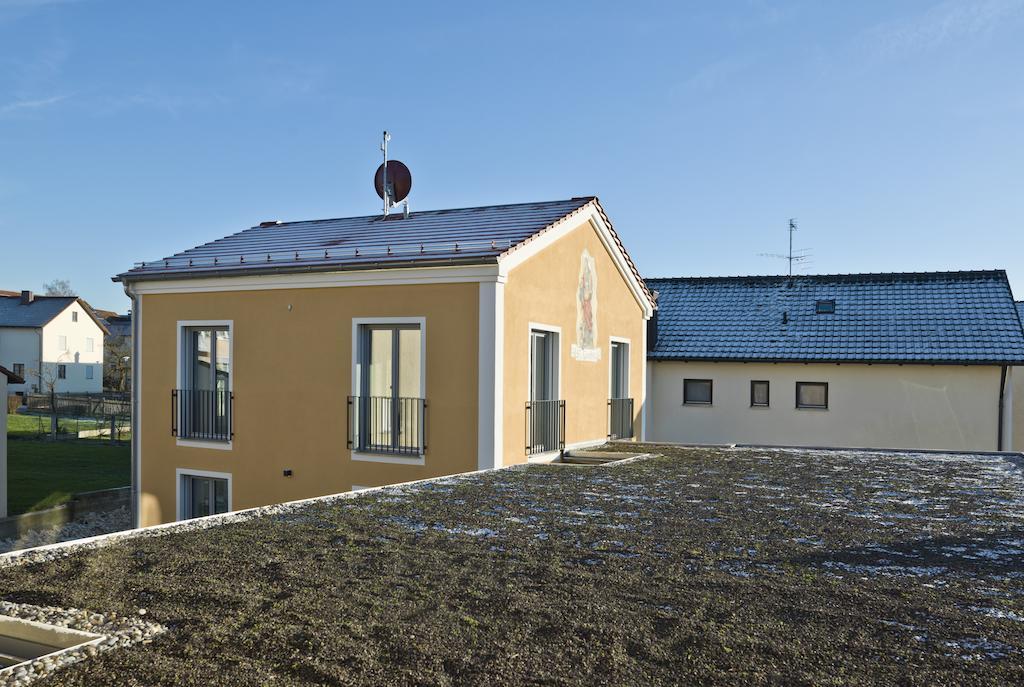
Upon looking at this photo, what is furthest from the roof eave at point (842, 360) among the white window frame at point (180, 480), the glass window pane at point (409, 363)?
the white window frame at point (180, 480)

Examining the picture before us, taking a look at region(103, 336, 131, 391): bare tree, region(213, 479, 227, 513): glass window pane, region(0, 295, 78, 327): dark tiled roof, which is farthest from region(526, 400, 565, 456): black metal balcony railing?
region(0, 295, 78, 327): dark tiled roof

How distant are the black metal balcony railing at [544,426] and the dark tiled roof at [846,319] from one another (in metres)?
8.48

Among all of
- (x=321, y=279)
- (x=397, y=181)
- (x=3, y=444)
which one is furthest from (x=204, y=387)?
(x=397, y=181)

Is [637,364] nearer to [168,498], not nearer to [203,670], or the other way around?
[168,498]

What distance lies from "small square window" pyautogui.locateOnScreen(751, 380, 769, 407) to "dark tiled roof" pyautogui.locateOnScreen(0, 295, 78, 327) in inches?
2178

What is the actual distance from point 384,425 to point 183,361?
453cm

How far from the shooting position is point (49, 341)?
2459 inches

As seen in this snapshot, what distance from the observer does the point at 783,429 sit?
21.9 metres

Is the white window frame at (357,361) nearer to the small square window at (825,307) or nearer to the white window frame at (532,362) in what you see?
the white window frame at (532,362)

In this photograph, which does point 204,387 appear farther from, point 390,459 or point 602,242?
point 602,242

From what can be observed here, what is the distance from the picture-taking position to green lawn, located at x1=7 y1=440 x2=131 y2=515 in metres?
20.3

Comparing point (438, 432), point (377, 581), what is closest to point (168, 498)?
point (438, 432)

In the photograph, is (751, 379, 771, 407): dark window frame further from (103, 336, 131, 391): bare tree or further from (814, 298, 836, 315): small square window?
(103, 336, 131, 391): bare tree

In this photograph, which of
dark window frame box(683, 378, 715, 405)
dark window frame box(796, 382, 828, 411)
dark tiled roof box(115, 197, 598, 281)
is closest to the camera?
dark tiled roof box(115, 197, 598, 281)
